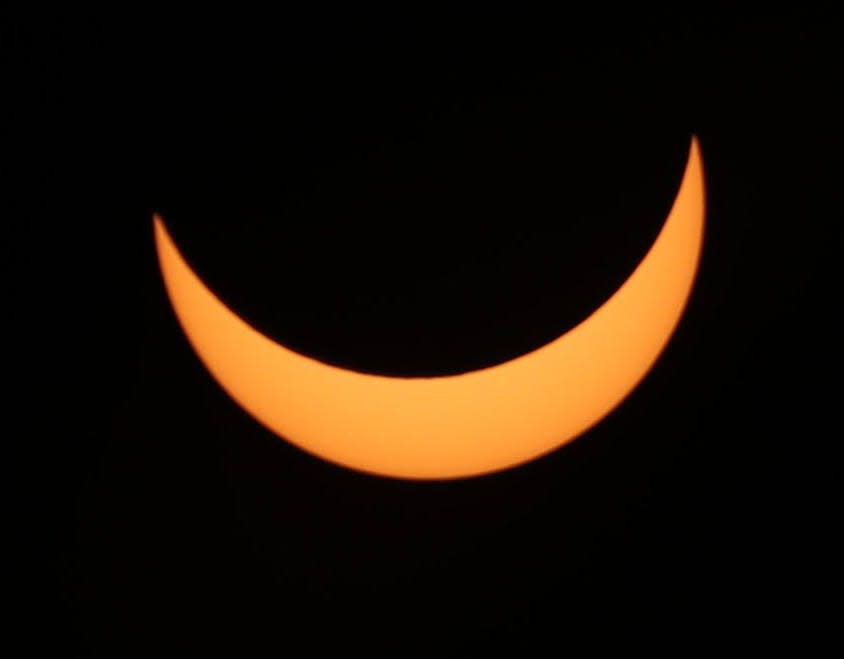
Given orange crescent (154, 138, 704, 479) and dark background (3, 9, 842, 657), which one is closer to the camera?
dark background (3, 9, 842, 657)

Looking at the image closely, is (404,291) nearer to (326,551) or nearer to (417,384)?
(417,384)

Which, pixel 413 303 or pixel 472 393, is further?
pixel 472 393

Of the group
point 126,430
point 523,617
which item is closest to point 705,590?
point 523,617

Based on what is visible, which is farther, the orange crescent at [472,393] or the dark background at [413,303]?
the orange crescent at [472,393]
